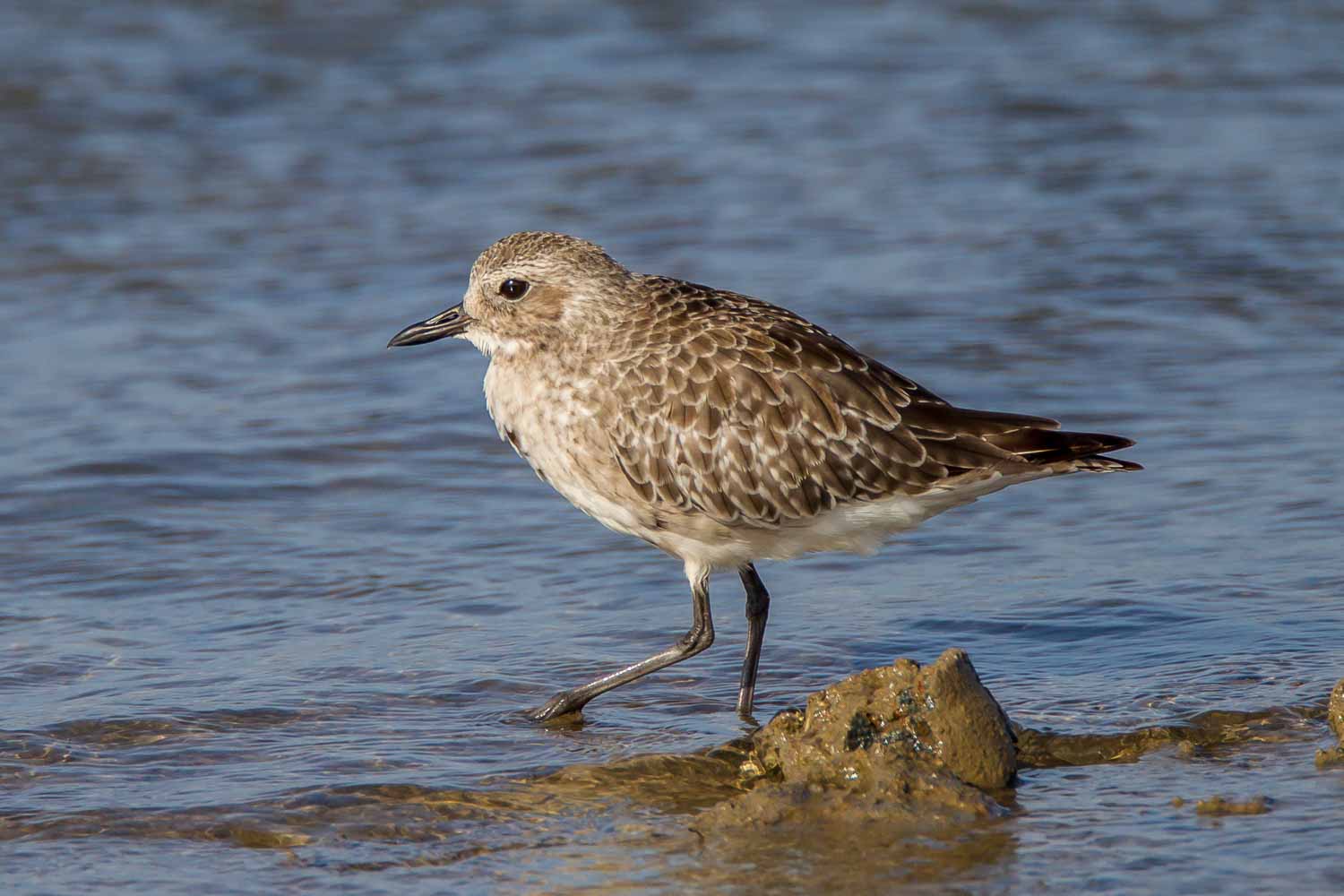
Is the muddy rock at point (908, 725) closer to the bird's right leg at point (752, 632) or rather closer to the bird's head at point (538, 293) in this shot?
the bird's right leg at point (752, 632)

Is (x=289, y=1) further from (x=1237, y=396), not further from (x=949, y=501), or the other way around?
(x=949, y=501)

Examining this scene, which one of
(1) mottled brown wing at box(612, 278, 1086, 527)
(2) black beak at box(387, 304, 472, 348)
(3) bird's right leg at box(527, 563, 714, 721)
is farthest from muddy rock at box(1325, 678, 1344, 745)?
(2) black beak at box(387, 304, 472, 348)

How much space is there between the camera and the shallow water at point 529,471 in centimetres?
706

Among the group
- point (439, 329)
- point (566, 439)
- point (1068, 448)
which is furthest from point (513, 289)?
point (1068, 448)

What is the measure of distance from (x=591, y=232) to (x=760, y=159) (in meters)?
2.53

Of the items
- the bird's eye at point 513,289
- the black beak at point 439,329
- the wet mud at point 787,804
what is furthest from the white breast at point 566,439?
the wet mud at point 787,804

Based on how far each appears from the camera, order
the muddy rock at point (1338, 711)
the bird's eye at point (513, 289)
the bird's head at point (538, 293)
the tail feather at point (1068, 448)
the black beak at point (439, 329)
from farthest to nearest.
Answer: the black beak at point (439, 329), the bird's eye at point (513, 289), the bird's head at point (538, 293), the tail feather at point (1068, 448), the muddy rock at point (1338, 711)

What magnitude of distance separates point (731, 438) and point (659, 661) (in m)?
1.02

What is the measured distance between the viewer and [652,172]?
16703mm

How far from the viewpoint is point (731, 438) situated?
8172 mm

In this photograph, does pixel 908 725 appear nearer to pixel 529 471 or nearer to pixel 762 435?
pixel 762 435

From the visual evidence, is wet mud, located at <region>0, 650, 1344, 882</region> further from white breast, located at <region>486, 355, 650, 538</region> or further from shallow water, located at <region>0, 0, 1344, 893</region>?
white breast, located at <region>486, 355, 650, 538</region>

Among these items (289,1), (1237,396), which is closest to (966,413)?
(1237,396)

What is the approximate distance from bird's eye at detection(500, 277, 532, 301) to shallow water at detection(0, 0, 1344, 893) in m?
1.61
